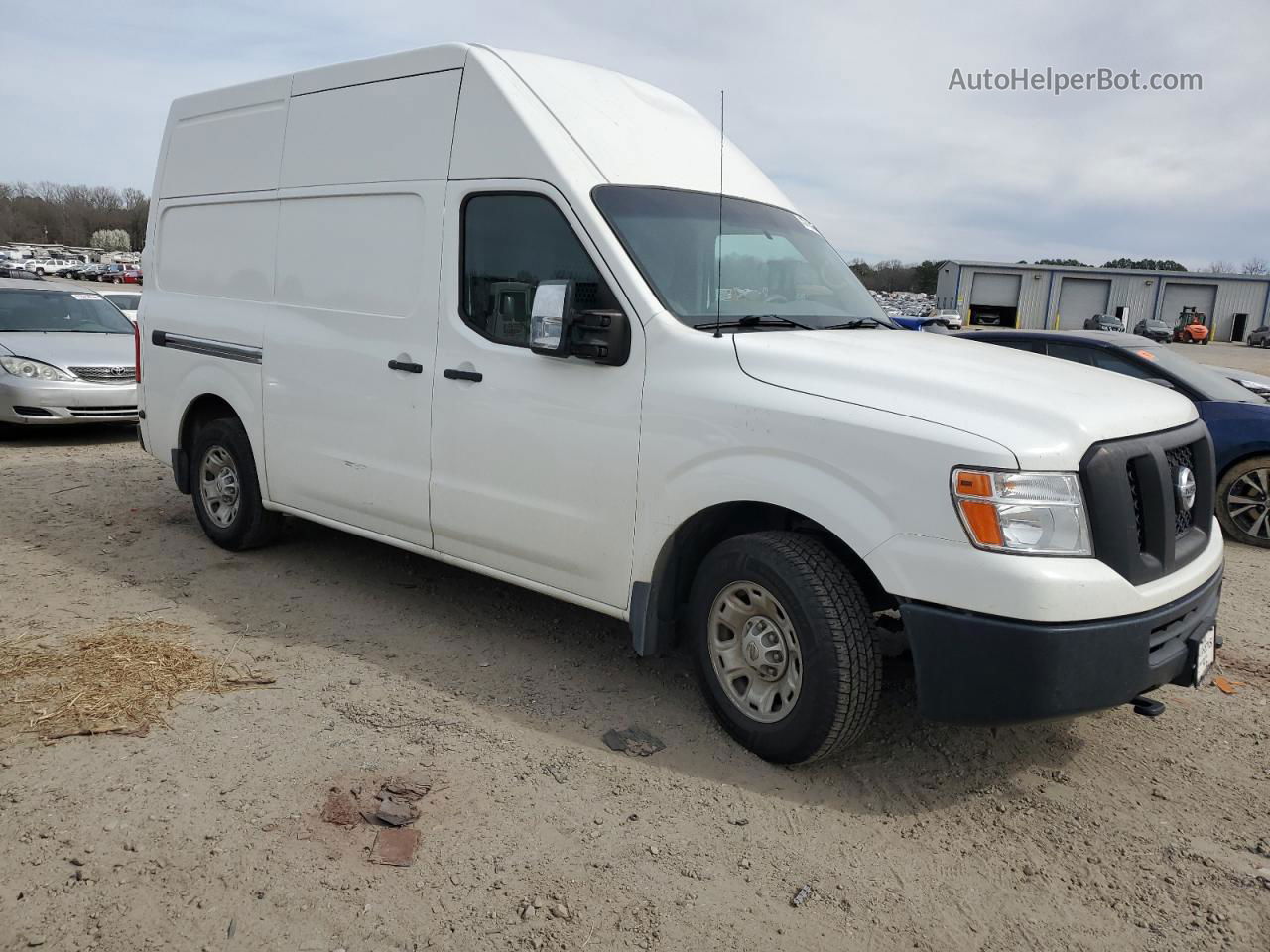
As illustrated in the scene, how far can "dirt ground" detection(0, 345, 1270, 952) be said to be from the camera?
277 centimetres

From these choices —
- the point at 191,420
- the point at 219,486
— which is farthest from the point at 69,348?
the point at 219,486

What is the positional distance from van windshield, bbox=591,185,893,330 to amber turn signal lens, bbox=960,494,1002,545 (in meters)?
1.28

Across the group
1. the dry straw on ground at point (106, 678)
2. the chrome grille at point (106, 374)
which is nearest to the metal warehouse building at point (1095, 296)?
the chrome grille at point (106, 374)

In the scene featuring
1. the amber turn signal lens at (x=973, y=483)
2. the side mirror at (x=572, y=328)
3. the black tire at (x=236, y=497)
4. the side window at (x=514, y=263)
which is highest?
the side window at (x=514, y=263)

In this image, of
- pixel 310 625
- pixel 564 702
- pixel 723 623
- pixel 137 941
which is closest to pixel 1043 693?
pixel 723 623

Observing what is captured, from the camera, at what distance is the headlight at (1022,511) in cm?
299

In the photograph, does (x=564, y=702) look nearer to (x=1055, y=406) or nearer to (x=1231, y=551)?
(x=1055, y=406)

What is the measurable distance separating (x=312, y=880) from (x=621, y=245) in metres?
2.49

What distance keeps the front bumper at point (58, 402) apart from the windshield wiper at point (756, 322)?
25.6 feet

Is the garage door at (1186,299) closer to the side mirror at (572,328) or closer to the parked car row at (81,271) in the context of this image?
the parked car row at (81,271)

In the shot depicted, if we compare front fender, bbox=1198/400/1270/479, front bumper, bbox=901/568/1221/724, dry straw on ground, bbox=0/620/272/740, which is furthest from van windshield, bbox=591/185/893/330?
front fender, bbox=1198/400/1270/479

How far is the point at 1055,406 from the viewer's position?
3.21 m

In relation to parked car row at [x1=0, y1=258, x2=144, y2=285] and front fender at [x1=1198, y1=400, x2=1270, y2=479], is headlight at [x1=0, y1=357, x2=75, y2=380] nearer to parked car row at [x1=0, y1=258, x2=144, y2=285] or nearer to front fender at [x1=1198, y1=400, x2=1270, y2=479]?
front fender at [x1=1198, y1=400, x2=1270, y2=479]

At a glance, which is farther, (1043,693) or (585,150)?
(585,150)
